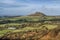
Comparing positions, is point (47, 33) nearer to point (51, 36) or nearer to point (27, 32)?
point (51, 36)

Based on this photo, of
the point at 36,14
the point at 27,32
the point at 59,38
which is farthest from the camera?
the point at 36,14

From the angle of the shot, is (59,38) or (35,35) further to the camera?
(35,35)

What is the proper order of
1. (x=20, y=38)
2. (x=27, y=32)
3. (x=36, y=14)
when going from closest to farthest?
1. (x=20, y=38)
2. (x=27, y=32)
3. (x=36, y=14)

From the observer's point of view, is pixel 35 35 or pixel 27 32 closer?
pixel 35 35

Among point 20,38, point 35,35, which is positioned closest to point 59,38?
point 35,35

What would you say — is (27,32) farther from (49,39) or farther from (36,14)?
(36,14)

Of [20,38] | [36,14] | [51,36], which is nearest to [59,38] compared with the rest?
[51,36]

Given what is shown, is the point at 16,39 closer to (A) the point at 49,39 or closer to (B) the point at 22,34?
(B) the point at 22,34

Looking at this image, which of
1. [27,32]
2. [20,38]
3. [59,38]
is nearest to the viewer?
[59,38]

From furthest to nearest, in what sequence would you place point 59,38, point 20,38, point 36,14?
point 36,14, point 20,38, point 59,38
